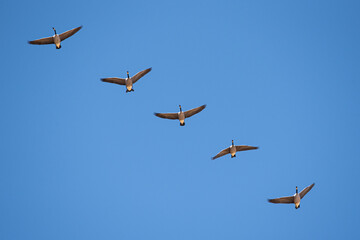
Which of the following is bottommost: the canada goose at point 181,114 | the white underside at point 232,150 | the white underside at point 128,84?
the white underside at point 232,150

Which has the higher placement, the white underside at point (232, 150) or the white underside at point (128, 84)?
the white underside at point (128, 84)

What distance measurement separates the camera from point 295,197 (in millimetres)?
40156

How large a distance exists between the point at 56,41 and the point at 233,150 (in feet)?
53.1

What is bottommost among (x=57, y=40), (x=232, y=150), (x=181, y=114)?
(x=232, y=150)

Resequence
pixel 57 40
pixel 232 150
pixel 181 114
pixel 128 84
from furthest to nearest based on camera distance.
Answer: pixel 232 150 < pixel 57 40 < pixel 128 84 < pixel 181 114

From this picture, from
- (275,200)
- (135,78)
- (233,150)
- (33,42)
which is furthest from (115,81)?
(275,200)

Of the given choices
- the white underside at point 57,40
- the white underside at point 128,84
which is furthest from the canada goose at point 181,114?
the white underside at point 57,40

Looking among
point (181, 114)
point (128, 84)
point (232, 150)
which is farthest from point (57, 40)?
point (232, 150)

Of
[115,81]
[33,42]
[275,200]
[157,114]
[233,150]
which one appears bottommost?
[275,200]

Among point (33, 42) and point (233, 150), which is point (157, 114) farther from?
point (33, 42)

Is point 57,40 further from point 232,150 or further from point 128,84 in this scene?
point 232,150

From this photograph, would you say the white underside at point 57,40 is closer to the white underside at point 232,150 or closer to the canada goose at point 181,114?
the canada goose at point 181,114

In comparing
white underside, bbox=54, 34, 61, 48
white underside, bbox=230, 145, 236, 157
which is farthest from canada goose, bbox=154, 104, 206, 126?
white underside, bbox=54, 34, 61, 48

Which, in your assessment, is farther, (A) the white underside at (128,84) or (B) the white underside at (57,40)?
(B) the white underside at (57,40)
